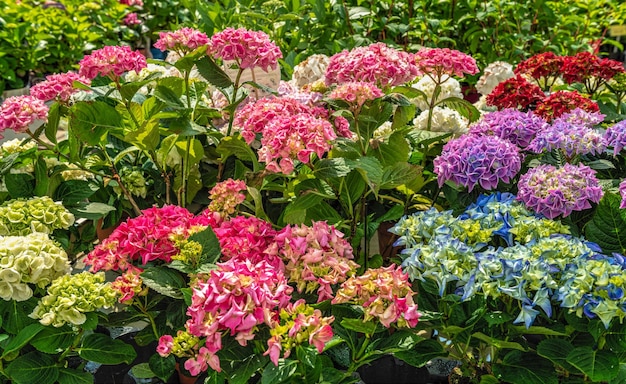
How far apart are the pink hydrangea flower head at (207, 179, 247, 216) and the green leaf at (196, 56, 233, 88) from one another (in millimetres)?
282

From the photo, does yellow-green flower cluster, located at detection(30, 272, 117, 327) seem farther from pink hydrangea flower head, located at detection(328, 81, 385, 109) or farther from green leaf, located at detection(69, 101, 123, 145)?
pink hydrangea flower head, located at detection(328, 81, 385, 109)

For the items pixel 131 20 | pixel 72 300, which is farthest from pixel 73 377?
pixel 131 20

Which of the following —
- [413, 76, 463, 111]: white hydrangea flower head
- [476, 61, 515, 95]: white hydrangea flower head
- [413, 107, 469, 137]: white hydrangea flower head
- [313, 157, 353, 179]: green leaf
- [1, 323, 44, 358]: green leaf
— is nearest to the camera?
[1, 323, 44, 358]: green leaf

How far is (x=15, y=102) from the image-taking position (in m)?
1.49

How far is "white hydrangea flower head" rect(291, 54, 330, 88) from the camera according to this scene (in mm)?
1854

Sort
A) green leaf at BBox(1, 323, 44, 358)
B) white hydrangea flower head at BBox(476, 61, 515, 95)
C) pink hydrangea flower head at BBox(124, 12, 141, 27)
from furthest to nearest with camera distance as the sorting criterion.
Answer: pink hydrangea flower head at BBox(124, 12, 141, 27), white hydrangea flower head at BBox(476, 61, 515, 95), green leaf at BBox(1, 323, 44, 358)

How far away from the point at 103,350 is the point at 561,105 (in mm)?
1175

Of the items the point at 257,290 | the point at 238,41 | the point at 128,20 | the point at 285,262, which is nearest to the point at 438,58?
the point at 238,41

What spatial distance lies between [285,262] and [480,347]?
39 centimetres

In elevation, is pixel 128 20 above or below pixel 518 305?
below

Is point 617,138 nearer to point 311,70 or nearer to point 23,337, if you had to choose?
point 311,70

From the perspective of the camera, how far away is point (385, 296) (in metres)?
1.01

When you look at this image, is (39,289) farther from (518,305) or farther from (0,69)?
(0,69)

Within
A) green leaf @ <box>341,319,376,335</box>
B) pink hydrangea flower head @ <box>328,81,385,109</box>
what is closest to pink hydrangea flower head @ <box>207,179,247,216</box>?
pink hydrangea flower head @ <box>328,81,385,109</box>
